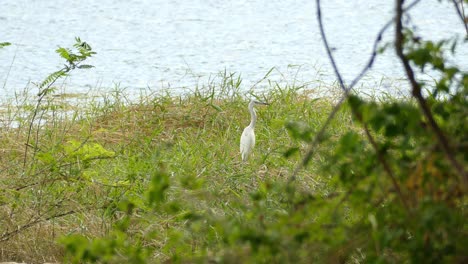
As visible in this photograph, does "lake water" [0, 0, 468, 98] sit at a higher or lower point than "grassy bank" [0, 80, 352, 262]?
higher

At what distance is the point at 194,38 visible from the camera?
26.7 ft

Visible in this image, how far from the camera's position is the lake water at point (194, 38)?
21.6 feet

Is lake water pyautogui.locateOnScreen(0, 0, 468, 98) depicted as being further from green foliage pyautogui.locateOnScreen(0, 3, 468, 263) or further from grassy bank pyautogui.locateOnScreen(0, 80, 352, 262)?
green foliage pyautogui.locateOnScreen(0, 3, 468, 263)

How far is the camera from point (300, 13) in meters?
9.41

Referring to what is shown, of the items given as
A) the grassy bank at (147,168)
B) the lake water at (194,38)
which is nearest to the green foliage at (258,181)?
the grassy bank at (147,168)

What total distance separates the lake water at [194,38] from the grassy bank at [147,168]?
104 cm

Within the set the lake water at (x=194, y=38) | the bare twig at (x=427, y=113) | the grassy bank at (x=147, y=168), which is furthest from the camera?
the lake water at (x=194, y=38)

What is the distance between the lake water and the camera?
6582mm

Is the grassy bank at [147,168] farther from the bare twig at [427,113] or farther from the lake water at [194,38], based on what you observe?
the lake water at [194,38]

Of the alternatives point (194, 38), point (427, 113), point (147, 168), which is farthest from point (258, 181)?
point (194, 38)

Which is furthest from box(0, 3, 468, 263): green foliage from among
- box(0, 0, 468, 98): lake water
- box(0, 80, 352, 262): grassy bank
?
box(0, 0, 468, 98): lake water

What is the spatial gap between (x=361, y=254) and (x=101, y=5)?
7562mm

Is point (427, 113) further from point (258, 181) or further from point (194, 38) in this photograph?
point (194, 38)

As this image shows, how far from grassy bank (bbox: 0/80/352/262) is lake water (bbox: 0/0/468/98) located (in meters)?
1.04
